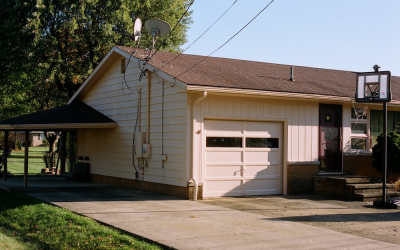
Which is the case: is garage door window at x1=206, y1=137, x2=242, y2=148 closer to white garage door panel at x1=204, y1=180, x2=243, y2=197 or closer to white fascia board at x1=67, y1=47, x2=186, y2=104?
white garage door panel at x1=204, y1=180, x2=243, y2=197

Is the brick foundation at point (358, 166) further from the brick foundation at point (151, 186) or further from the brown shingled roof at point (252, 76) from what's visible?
the brick foundation at point (151, 186)

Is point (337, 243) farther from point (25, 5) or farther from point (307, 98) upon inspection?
point (25, 5)

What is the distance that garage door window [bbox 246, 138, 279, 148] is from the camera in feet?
46.3

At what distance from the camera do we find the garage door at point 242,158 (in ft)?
44.1

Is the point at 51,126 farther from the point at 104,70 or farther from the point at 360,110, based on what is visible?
the point at 360,110

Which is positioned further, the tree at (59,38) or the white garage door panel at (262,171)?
the tree at (59,38)

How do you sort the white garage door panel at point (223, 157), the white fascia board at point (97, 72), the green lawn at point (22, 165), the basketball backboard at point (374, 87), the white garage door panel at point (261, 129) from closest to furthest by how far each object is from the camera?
the basketball backboard at point (374, 87)
the white garage door panel at point (223, 157)
the white garage door panel at point (261, 129)
the white fascia board at point (97, 72)
the green lawn at point (22, 165)

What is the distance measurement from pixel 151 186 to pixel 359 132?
23.3 ft

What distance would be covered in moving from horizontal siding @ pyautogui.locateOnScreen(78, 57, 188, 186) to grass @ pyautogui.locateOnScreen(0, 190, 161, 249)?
12.1 feet

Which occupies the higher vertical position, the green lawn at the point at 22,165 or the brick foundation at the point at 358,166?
the brick foundation at the point at 358,166

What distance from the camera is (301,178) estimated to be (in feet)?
48.2

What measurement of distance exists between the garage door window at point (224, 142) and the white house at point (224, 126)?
1.1 inches

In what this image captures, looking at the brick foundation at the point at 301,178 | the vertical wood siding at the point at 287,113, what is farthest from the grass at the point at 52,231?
the brick foundation at the point at 301,178

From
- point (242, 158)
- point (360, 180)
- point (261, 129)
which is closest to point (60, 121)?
point (242, 158)
